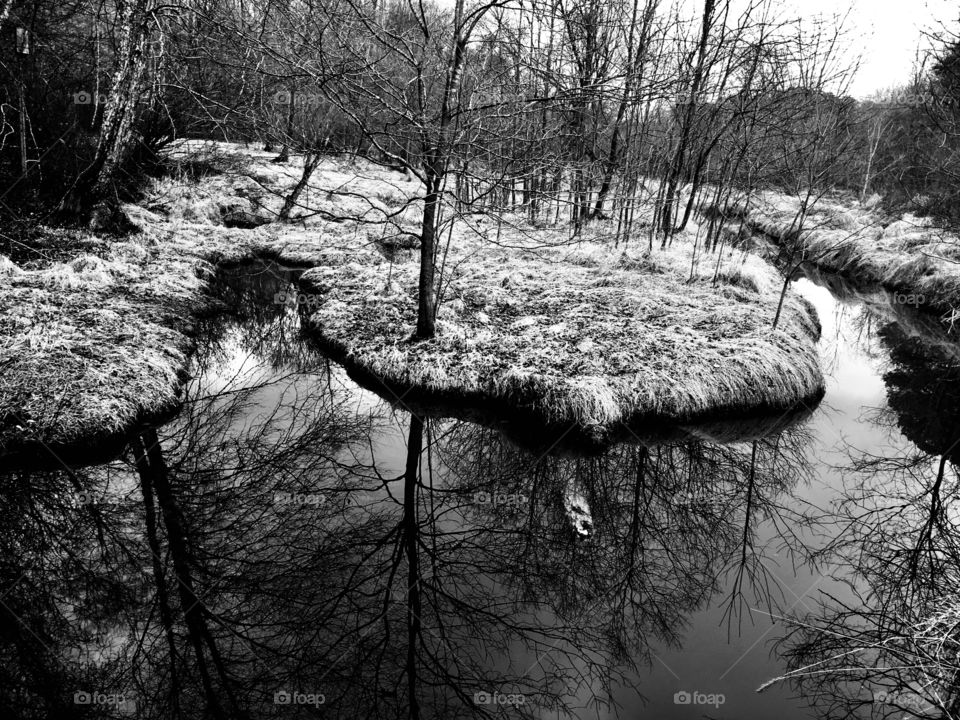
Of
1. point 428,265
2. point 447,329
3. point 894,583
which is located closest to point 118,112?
point 428,265

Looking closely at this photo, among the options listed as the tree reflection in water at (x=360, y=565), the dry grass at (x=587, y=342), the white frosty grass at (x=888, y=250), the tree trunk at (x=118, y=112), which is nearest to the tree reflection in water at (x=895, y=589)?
the tree reflection in water at (x=360, y=565)

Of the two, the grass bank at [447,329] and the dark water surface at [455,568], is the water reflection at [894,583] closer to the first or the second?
the dark water surface at [455,568]

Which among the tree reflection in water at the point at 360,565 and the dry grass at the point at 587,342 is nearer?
the tree reflection in water at the point at 360,565

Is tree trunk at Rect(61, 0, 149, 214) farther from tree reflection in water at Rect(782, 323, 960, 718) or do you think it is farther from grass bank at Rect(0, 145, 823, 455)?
tree reflection in water at Rect(782, 323, 960, 718)

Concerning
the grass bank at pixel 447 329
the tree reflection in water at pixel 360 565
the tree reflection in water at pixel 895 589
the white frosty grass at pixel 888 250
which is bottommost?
the tree reflection in water at pixel 360 565

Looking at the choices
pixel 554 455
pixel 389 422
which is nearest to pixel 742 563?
pixel 554 455
